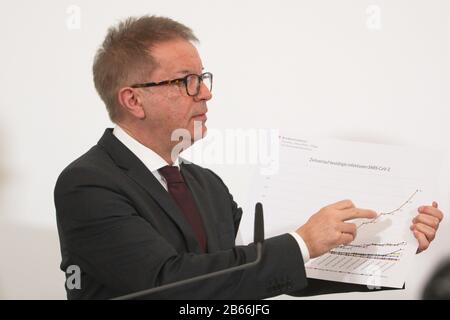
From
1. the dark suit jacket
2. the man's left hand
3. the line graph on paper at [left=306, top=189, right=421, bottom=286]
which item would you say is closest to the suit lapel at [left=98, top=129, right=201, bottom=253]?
the dark suit jacket

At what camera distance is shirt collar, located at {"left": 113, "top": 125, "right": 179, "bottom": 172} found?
1.53 meters

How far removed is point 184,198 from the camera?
1545 mm

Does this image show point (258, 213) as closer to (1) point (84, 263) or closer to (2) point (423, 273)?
(1) point (84, 263)

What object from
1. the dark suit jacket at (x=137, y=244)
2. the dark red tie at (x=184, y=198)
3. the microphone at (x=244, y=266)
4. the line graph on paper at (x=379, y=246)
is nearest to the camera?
the microphone at (x=244, y=266)

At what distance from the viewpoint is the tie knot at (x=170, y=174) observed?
1.55 meters

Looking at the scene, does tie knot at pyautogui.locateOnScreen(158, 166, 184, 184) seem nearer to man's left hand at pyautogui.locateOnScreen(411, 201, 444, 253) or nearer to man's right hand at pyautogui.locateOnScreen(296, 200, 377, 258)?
man's right hand at pyautogui.locateOnScreen(296, 200, 377, 258)

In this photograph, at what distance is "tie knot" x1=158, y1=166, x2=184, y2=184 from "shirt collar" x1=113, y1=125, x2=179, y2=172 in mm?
15

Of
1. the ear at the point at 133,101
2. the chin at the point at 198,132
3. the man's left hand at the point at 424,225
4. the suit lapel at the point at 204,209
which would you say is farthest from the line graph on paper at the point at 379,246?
Result: the ear at the point at 133,101

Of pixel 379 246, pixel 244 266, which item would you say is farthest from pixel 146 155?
pixel 379 246

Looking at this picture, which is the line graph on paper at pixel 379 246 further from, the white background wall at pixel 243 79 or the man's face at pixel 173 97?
the white background wall at pixel 243 79

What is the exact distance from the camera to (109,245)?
4.26ft

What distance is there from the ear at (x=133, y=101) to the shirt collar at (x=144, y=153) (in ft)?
0.20

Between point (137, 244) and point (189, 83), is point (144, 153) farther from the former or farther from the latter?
point (137, 244)
